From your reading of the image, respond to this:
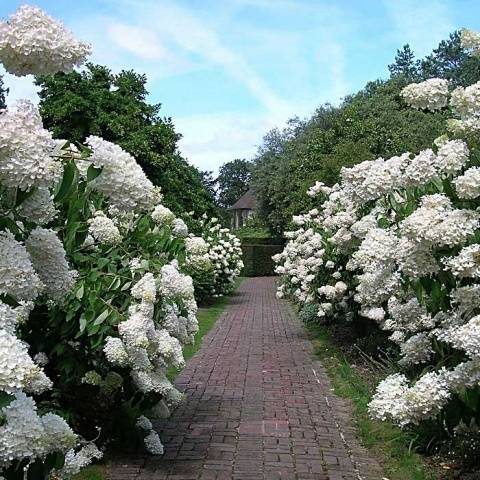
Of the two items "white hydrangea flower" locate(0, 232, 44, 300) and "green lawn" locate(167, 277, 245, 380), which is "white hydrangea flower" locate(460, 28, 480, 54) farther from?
"green lawn" locate(167, 277, 245, 380)

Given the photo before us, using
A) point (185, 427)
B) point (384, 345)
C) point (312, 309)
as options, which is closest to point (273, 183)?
point (312, 309)

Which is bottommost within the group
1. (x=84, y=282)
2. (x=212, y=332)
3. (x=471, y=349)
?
(x=212, y=332)

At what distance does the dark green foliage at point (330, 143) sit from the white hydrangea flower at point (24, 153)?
658 inches

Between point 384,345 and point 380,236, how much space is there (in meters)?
6.20

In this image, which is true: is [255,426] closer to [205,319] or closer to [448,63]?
[205,319]

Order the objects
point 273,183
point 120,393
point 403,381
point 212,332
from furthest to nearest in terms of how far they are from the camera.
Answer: point 273,183 → point 212,332 → point 120,393 → point 403,381

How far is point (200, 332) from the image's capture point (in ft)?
53.4

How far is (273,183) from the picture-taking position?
3844 cm

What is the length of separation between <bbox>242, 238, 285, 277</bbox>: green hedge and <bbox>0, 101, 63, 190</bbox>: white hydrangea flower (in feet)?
135

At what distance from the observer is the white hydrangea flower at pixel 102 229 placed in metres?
5.89

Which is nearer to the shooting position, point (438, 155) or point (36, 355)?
point (438, 155)

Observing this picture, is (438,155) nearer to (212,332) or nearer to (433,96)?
(433,96)

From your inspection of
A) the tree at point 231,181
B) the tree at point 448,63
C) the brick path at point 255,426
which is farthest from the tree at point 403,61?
the brick path at point 255,426

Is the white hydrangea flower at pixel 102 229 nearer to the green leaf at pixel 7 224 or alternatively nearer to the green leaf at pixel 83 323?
the green leaf at pixel 83 323
